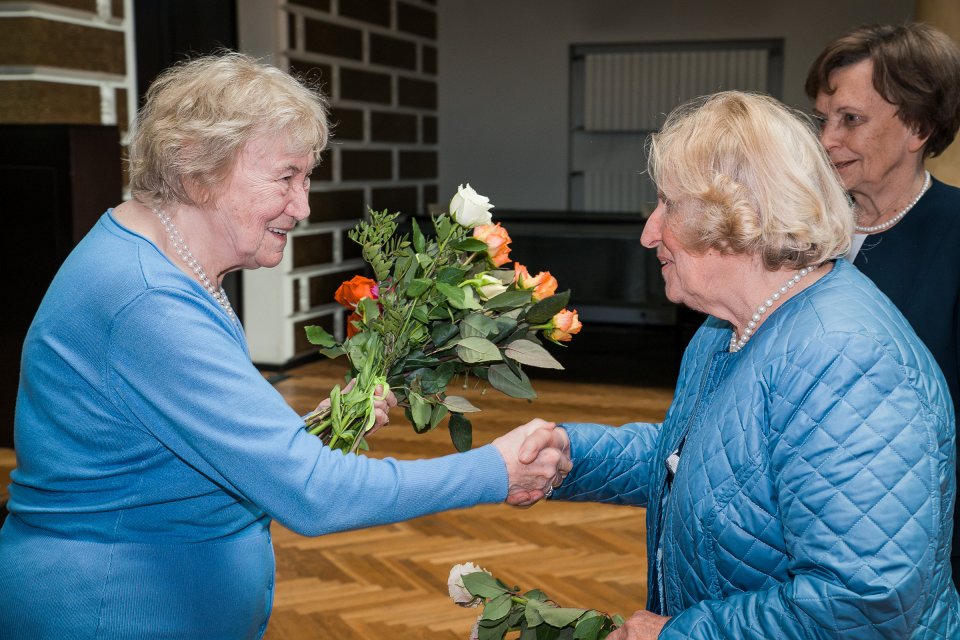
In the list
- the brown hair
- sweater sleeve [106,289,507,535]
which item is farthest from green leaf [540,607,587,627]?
the brown hair

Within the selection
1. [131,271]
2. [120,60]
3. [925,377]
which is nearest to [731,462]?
[925,377]

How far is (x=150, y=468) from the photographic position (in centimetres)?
152

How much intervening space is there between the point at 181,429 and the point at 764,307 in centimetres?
82

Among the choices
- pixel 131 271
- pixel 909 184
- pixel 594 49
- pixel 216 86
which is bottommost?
pixel 131 271

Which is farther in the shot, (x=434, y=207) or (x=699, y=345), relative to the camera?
(x=434, y=207)

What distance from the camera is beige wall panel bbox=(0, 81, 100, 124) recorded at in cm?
464

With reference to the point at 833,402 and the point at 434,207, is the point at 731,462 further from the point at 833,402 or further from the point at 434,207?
the point at 434,207

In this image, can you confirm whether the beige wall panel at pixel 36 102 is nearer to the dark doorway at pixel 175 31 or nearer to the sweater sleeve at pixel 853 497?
Result: the dark doorway at pixel 175 31

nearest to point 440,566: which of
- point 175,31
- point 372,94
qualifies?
point 175,31

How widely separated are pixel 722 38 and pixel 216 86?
26.9 feet

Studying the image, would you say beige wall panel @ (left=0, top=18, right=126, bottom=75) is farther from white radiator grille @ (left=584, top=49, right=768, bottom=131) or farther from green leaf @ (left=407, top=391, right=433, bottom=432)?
white radiator grille @ (left=584, top=49, right=768, bottom=131)

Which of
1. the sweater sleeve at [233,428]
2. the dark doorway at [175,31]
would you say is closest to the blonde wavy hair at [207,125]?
the sweater sleeve at [233,428]

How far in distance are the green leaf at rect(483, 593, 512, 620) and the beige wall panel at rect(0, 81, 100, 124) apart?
12.5 ft

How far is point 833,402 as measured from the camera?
4.08 feet
